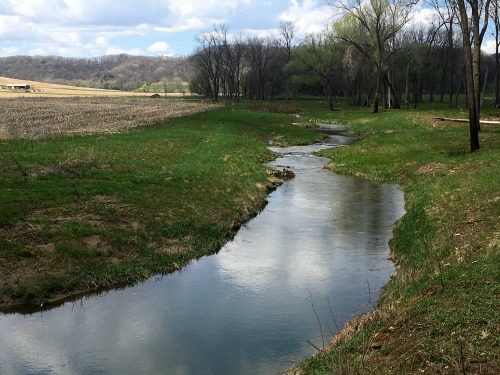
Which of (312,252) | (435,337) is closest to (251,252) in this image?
(312,252)

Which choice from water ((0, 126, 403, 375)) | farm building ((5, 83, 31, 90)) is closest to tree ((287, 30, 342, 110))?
water ((0, 126, 403, 375))

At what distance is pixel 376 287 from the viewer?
41.0 ft

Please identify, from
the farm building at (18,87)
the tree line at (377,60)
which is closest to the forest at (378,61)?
the tree line at (377,60)

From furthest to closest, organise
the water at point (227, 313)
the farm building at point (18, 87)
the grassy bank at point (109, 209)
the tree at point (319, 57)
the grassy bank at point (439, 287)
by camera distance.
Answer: the farm building at point (18, 87) → the tree at point (319, 57) → the grassy bank at point (109, 209) → the water at point (227, 313) → the grassy bank at point (439, 287)

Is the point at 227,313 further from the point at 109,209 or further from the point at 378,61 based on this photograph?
the point at 378,61

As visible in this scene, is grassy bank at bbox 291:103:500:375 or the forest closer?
grassy bank at bbox 291:103:500:375

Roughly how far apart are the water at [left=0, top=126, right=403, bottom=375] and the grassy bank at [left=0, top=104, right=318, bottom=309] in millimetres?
790

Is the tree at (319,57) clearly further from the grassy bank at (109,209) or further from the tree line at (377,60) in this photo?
the grassy bank at (109,209)

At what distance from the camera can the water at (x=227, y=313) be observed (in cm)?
928

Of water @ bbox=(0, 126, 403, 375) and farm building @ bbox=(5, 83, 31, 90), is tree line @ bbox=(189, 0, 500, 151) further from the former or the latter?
farm building @ bbox=(5, 83, 31, 90)

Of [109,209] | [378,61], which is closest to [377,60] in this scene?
[378,61]

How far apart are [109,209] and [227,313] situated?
6978 millimetres

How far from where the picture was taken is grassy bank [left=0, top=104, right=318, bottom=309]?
42.7ft

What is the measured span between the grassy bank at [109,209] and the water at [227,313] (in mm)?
790
